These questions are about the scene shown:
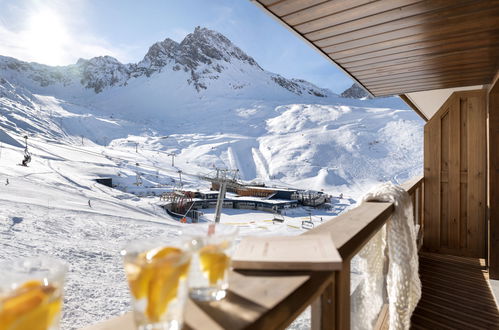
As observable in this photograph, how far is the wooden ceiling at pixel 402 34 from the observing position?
4.33ft

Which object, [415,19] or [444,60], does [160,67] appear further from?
[415,19]

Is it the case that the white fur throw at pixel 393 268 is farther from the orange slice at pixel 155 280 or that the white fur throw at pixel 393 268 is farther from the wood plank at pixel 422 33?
the orange slice at pixel 155 280

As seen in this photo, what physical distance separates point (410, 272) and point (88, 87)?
93341 millimetres

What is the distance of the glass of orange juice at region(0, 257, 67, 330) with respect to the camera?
24cm

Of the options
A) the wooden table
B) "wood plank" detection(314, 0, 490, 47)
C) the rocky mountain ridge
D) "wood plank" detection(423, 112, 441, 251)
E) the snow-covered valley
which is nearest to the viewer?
the wooden table

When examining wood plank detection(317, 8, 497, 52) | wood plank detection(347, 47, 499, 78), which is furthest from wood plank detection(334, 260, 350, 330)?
wood plank detection(347, 47, 499, 78)

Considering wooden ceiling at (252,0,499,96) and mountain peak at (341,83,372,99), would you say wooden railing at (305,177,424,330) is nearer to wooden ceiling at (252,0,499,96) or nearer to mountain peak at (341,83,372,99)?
wooden ceiling at (252,0,499,96)

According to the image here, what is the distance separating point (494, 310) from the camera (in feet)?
6.48

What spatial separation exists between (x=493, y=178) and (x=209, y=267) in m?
2.73

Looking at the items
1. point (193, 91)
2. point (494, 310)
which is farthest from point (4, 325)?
point (193, 91)

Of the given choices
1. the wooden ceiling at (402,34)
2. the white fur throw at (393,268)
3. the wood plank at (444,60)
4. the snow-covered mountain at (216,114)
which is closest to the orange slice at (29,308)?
the white fur throw at (393,268)

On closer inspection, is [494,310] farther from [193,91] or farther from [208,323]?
[193,91]

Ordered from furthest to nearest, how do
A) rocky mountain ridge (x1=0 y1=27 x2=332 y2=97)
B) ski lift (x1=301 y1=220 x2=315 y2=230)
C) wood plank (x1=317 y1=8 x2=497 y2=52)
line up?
rocky mountain ridge (x1=0 y1=27 x2=332 y2=97), ski lift (x1=301 y1=220 x2=315 y2=230), wood plank (x1=317 y1=8 x2=497 y2=52)

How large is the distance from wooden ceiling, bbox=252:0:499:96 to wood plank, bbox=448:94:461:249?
2.32 feet
